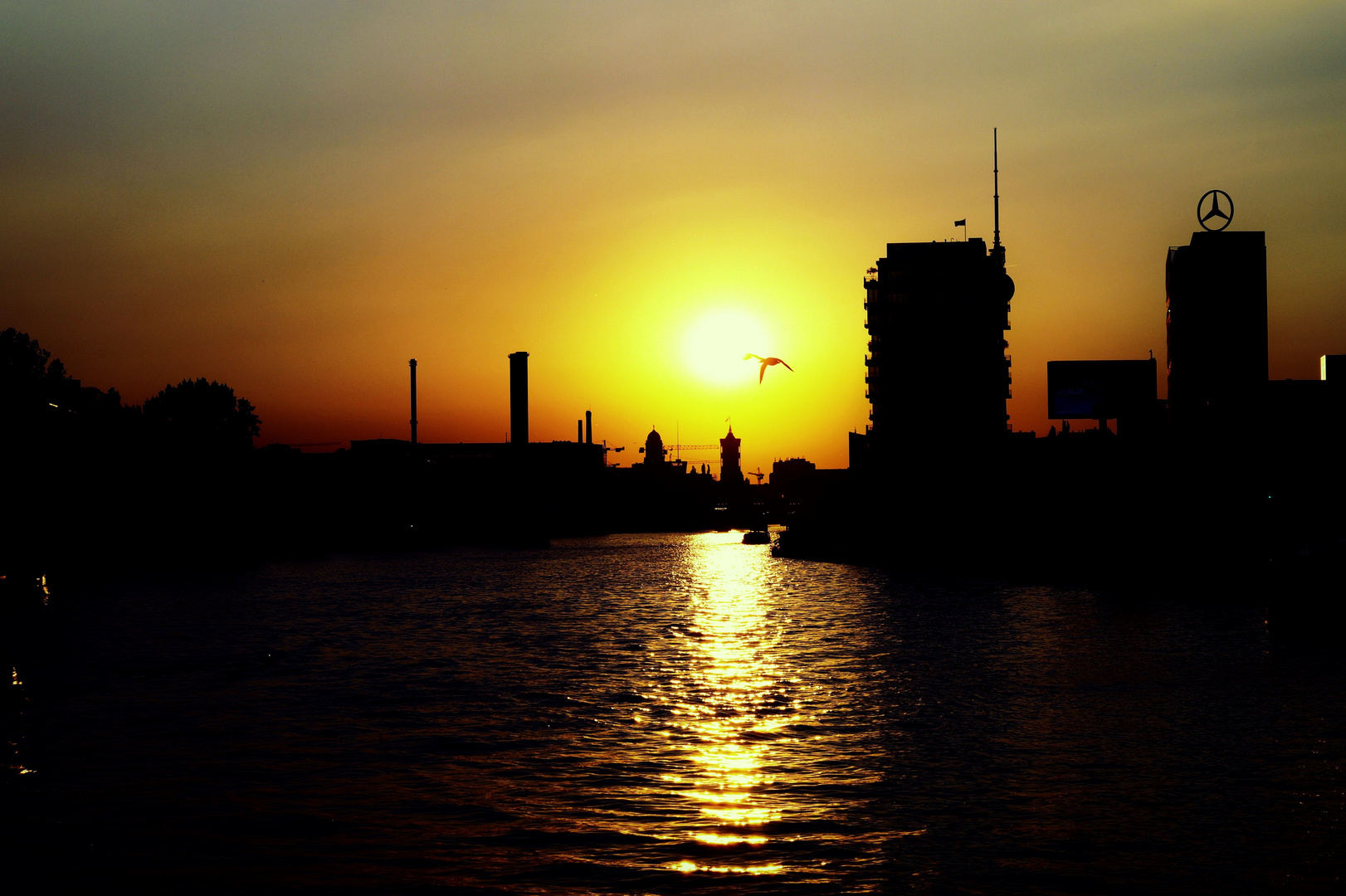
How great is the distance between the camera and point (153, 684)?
31562 millimetres

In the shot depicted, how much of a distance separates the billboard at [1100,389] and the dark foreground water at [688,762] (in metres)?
78.6

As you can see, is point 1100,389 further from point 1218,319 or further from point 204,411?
point 204,411

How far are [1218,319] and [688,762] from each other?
11680cm

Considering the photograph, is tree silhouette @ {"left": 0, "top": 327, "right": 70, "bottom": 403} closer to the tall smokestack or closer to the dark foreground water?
the tall smokestack

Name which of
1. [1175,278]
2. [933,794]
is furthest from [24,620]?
[1175,278]

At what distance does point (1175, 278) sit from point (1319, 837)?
4688 inches

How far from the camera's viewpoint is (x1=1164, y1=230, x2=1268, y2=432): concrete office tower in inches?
4783

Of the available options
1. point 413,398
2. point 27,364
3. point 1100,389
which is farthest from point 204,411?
point 1100,389

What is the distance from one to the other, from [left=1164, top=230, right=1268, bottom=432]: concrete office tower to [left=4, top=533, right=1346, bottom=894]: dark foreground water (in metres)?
84.8

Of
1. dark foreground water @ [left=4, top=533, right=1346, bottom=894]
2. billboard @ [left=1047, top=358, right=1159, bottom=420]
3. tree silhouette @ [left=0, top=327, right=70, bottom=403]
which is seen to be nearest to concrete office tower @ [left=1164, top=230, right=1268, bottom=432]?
billboard @ [left=1047, top=358, right=1159, bottom=420]

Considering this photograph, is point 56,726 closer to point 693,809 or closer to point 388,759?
point 388,759

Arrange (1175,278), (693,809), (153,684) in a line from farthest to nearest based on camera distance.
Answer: (1175,278), (153,684), (693,809)

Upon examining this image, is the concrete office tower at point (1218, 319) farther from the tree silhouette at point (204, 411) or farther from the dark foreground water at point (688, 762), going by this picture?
the tree silhouette at point (204, 411)

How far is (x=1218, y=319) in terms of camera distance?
4823 inches
